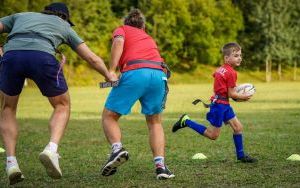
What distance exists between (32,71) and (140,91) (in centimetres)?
126

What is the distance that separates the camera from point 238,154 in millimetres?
8836

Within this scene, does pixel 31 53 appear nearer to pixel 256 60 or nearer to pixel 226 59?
pixel 226 59

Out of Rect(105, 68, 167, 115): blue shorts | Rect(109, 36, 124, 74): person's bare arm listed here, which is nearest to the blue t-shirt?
Rect(109, 36, 124, 74): person's bare arm

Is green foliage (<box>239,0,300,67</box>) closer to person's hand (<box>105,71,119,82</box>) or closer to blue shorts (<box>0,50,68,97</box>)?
person's hand (<box>105,71,119,82</box>)

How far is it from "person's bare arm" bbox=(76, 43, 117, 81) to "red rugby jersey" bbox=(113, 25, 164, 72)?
33cm

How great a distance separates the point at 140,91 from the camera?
7.11 meters

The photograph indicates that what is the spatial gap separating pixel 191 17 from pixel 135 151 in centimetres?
5818

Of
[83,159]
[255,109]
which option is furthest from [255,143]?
[255,109]

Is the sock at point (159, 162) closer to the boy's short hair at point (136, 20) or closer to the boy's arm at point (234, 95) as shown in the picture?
the boy's short hair at point (136, 20)

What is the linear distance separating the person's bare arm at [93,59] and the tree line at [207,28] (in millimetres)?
53667

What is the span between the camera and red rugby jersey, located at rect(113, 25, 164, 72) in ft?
23.5

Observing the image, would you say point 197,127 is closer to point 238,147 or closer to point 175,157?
point 175,157

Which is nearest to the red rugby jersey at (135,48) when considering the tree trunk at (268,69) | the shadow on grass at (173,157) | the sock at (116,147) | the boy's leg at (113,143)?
Result: the boy's leg at (113,143)

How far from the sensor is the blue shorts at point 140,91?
7.09 meters
